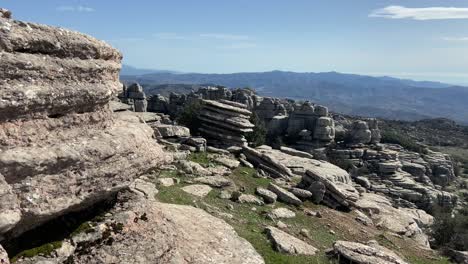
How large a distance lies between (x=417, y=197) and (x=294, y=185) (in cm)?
4376

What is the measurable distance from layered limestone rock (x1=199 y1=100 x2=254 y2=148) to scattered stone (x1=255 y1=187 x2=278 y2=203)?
12.6 metres

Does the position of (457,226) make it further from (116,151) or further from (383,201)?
(116,151)

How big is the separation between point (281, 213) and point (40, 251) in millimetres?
14227

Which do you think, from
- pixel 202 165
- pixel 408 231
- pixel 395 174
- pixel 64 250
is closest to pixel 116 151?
pixel 64 250

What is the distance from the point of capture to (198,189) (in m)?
23.2

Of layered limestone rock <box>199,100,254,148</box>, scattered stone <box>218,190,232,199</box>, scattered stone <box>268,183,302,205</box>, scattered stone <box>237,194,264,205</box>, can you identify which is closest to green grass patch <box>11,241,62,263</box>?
scattered stone <box>218,190,232,199</box>

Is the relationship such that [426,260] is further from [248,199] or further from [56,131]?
[56,131]

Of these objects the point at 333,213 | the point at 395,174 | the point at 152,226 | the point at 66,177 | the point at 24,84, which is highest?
the point at 24,84

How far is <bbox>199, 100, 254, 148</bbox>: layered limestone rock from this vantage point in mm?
38844

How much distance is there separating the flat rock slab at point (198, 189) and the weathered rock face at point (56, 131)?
8776mm

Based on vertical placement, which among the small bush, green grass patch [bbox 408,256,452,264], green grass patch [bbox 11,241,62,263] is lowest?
the small bush

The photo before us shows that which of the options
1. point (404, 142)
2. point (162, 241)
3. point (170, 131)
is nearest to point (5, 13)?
point (162, 241)

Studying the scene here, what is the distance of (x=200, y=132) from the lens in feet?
132

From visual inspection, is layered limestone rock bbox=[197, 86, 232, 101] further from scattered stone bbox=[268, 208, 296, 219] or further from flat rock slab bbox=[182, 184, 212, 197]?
scattered stone bbox=[268, 208, 296, 219]
